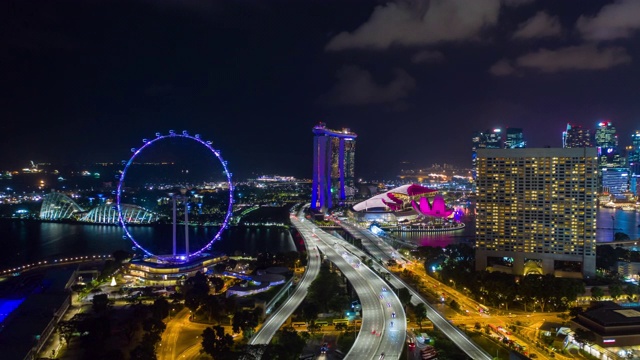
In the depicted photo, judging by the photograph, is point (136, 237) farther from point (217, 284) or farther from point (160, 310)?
point (160, 310)

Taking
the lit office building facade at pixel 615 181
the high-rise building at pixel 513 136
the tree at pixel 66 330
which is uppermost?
the high-rise building at pixel 513 136

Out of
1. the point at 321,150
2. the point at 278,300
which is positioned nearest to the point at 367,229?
the point at 321,150

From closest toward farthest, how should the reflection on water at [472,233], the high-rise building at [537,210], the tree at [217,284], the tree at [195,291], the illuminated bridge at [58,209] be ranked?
the tree at [195,291] < the tree at [217,284] < the high-rise building at [537,210] < the reflection on water at [472,233] < the illuminated bridge at [58,209]

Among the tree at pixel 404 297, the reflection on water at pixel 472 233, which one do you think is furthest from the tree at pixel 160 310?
the reflection on water at pixel 472 233

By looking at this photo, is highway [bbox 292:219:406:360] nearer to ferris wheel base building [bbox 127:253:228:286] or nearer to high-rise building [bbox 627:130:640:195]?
ferris wheel base building [bbox 127:253:228:286]

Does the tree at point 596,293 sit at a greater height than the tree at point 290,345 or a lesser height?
greater

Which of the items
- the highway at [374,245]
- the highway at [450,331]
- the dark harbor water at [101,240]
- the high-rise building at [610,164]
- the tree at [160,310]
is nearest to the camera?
the highway at [450,331]

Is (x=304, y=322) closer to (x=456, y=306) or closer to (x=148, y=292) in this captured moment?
(x=456, y=306)

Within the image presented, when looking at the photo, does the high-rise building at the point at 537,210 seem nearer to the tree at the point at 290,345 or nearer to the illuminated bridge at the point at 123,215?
the tree at the point at 290,345
